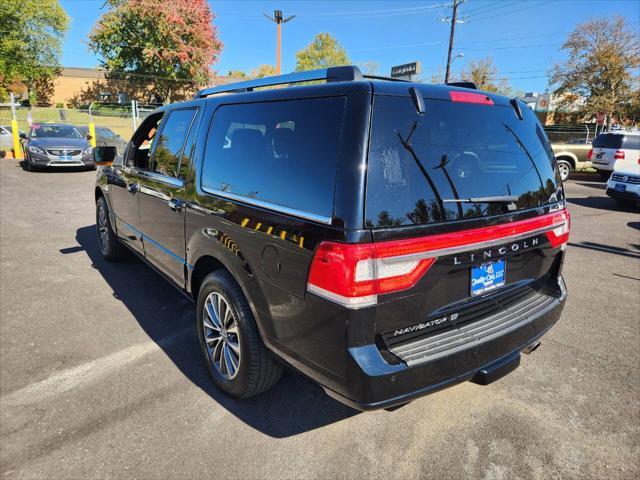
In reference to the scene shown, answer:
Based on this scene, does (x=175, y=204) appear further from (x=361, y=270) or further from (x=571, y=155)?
(x=571, y=155)

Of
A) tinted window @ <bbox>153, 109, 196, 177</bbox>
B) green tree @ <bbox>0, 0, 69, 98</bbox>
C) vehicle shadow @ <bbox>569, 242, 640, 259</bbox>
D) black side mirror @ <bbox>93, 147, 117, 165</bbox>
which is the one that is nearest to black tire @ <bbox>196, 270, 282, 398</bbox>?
tinted window @ <bbox>153, 109, 196, 177</bbox>

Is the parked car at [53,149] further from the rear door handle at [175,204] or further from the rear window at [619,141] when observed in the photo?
the rear window at [619,141]

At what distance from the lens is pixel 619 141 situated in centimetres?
1352

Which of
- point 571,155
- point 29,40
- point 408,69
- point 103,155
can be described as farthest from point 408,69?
point 29,40

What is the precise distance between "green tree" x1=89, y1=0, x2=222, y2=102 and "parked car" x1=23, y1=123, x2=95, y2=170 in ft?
83.4

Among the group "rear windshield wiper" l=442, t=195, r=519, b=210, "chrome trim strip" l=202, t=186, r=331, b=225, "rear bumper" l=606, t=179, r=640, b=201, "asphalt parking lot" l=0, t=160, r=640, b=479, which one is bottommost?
"asphalt parking lot" l=0, t=160, r=640, b=479

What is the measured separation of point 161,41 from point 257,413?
4070cm

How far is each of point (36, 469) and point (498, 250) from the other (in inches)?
104

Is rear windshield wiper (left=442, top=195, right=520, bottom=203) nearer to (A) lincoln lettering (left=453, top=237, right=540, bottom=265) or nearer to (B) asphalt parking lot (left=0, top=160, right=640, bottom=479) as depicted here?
(A) lincoln lettering (left=453, top=237, right=540, bottom=265)

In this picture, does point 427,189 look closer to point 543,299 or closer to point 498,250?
point 498,250

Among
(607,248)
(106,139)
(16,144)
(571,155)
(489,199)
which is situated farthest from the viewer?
(106,139)

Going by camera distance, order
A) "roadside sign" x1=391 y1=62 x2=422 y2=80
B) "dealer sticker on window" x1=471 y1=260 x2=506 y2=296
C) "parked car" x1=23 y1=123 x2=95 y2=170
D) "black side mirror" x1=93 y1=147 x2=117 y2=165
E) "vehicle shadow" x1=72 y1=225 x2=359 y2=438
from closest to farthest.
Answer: "dealer sticker on window" x1=471 y1=260 x2=506 y2=296 < "vehicle shadow" x1=72 y1=225 x2=359 y2=438 < "black side mirror" x1=93 y1=147 x2=117 y2=165 < "parked car" x1=23 y1=123 x2=95 y2=170 < "roadside sign" x1=391 y1=62 x2=422 y2=80

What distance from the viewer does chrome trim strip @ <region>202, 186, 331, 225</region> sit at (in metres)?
1.90

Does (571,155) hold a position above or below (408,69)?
below
